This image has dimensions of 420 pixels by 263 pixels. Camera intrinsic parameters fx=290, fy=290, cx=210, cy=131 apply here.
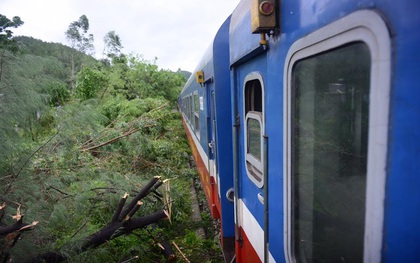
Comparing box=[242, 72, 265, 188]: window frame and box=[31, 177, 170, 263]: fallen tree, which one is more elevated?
box=[242, 72, 265, 188]: window frame

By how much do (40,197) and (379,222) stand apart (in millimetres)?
3841

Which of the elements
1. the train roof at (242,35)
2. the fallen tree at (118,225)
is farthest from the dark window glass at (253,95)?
the fallen tree at (118,225)

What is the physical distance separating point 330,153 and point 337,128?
12 centimetres

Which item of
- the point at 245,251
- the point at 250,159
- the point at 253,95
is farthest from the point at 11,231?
the point at 253,95

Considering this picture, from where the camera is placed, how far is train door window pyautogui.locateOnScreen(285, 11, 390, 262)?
86 centimetres

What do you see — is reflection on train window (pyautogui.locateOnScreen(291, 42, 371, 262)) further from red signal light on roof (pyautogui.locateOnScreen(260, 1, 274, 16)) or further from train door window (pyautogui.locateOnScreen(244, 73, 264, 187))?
train door window (pyautogui.locateOnScreen(244, 73, 264, 187))

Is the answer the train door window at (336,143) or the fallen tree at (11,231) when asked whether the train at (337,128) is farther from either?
the fallen tree at (11,231)

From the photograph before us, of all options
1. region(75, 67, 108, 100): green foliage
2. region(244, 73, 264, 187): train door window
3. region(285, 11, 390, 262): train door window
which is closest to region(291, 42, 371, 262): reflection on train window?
region(285, 11, 390, 262): train door window

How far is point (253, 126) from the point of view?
90.1 inches

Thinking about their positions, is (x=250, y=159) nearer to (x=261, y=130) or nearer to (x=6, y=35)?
(x=261, y=130)

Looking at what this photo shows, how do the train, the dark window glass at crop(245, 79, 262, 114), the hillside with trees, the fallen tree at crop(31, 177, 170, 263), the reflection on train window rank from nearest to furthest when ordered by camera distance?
the train, the reflection on train window, the dark window glass at crop(245, 79, 262, 114), the hillside with trees, the fallen tree at crop(31, 177, 170, 263)

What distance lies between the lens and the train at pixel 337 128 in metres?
0.78

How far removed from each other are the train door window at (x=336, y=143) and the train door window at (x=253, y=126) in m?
0.63

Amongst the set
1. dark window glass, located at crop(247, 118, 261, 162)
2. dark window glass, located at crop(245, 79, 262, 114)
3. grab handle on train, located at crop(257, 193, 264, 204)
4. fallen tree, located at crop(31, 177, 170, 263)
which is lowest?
fallen tree, located at crop(31, 177, 170, 263)
